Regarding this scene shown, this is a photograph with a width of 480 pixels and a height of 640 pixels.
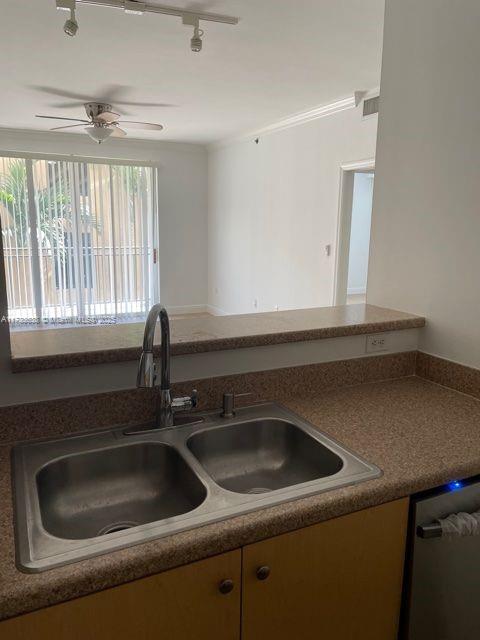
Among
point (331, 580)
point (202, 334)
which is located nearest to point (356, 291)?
point (202, 334)

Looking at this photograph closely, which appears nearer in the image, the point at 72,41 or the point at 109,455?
the point at 109,455

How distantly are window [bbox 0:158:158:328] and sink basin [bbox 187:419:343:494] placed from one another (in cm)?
578

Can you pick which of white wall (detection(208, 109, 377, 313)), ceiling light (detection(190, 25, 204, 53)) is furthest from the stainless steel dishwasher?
white wall (detection(208, 109, 377, 313))

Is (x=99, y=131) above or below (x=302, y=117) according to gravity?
below

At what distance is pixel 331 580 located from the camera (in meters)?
1.03

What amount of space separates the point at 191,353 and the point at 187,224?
6360 mm

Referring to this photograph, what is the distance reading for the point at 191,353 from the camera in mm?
1394

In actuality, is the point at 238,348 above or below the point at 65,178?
below

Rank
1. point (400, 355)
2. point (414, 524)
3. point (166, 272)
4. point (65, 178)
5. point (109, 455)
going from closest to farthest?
point (414, 524) < point (109, 455) < point (400, 355) < point (65, 178) < point (166, 272)

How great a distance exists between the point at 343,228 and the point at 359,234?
431 centimetres

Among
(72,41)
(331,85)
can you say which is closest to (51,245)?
(72,41)

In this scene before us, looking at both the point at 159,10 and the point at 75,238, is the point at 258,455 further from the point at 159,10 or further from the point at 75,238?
the point at 75,238

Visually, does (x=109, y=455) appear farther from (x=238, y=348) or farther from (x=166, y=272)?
(x=166, y=272)

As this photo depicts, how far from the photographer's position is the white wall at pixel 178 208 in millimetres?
6859
